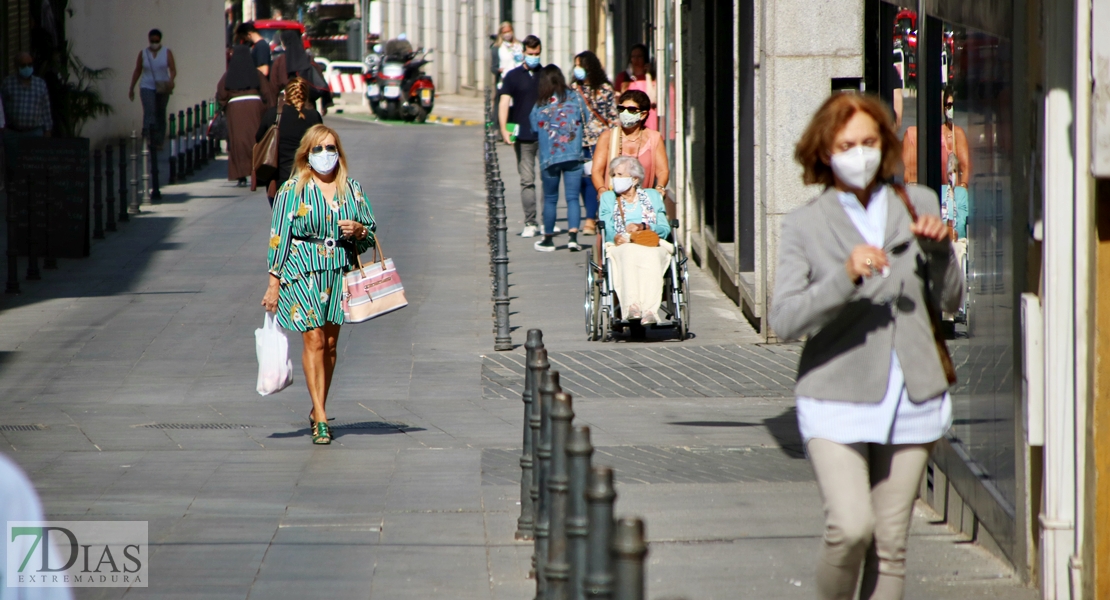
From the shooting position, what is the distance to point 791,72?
11.0 meters

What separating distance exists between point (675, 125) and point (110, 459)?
35.8 ft

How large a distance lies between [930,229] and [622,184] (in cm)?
732

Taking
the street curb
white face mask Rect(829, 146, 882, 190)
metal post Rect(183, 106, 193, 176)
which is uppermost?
the street curb

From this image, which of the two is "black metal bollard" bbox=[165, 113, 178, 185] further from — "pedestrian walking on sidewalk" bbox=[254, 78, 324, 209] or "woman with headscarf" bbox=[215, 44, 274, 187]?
"pedestrian walking on sidewalk" bbox=[254, 78, 324, 209]

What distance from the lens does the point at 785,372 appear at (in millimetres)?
10258

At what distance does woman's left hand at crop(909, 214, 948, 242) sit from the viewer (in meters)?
4.14

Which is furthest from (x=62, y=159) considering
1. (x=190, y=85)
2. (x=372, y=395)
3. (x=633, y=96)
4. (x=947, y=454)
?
(x=190, y=85)

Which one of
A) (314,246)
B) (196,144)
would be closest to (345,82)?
(196,144)

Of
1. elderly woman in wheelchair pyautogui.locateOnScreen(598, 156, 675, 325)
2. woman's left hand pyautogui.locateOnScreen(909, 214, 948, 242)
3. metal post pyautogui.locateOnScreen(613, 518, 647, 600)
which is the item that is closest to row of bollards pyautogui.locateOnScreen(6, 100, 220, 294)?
elderly woman in wheelchair pyautogui.locateOnScreen(598, 156, 675, 325)

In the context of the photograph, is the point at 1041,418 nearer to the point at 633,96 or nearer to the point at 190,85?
the point at 633,96

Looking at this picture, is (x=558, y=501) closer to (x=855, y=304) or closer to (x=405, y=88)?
(x=855, y=304)

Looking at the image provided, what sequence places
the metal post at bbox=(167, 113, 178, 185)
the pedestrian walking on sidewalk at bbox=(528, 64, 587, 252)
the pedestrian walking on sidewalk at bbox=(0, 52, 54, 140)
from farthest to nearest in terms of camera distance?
the metal post at bbox=(167, 113, 178, 185)
the pedestrian walking on sidewalk at bbox=(0, 52, 54, 140)
the pedestrian walking on sidewalk at bbox=(528, 64, 587, 252)

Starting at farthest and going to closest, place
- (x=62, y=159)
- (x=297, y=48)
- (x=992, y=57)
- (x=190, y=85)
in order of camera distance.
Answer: (x=190, y=85) < (x=297, y=48) < (x=62, y=159) < (x=992, y=57)

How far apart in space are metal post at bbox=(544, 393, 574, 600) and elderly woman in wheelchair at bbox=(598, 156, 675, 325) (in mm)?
6569
